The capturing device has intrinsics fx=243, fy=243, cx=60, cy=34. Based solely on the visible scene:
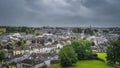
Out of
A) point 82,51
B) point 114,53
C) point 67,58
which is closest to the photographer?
point 67,58

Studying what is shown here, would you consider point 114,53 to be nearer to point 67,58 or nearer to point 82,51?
point 82,51

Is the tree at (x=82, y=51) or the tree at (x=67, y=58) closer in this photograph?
the tree at (x=67, y=58)

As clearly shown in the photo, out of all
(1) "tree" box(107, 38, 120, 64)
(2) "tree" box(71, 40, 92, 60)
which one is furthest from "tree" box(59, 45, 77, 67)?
(2) "tree" box(71, 40, 92, 60)

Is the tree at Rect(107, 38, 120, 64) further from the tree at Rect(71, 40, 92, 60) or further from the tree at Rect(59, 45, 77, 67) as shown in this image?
the tree at Rect(71, 40, 92, 60)

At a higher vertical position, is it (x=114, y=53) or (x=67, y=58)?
(x=114, y=53)

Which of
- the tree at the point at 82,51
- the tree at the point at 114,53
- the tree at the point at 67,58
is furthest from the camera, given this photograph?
the tree at the point at 82,51

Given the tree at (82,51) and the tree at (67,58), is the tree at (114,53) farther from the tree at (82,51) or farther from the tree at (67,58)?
the tree at (82,51)

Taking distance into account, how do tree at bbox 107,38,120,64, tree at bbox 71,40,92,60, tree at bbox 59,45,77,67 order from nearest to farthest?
tree at bbox 59,45,77,67
tree at bbox 107,38,120,64
tree at bbox 71,40,92,60

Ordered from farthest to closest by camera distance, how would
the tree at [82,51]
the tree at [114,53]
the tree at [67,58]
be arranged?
the tree at [82,51]
the tree at [114,53]
the tree at [67,58]

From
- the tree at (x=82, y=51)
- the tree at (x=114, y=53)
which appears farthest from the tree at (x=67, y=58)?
the tree at (x=82, y=51)

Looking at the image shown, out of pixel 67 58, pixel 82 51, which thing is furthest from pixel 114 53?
pixel 67 58

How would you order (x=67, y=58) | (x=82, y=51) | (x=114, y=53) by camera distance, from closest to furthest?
(x=67, y=58) → (x=114, y=53) → (x=82, y=51)
